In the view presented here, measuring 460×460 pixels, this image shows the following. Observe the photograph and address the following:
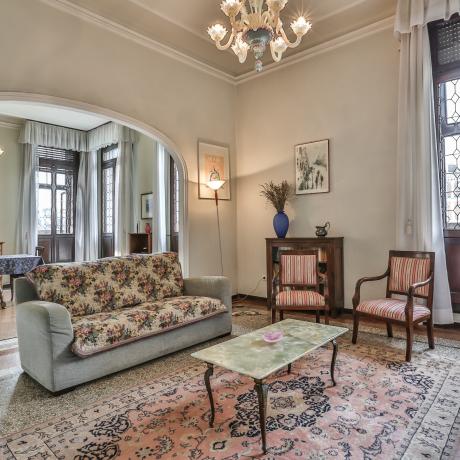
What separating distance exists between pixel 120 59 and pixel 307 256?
323 cm

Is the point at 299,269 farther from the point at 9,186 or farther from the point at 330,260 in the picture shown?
the point at 9,186

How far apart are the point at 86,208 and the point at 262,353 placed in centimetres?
726

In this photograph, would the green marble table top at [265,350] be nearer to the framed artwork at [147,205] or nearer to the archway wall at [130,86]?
the archway wall at [130,86]

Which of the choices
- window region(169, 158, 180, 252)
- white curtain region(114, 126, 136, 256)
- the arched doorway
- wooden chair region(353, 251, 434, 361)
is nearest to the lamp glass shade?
the arched doorway

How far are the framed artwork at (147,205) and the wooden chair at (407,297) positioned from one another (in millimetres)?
4600

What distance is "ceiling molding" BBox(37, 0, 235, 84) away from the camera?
3.70 m

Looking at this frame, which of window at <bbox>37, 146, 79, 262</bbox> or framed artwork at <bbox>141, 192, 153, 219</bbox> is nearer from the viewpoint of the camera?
framed artwork at <bbox>141, 192, 153, 219</bbox>

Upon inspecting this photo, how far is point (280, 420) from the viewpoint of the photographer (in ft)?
6.73

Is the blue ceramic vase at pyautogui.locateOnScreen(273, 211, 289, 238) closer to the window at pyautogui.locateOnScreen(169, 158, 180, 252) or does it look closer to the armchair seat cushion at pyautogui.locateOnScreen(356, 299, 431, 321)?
the armchair seat cushion at pyautogui.locateOnScreen(356, 299, 431, 321)

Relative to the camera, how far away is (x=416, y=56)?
3.79m

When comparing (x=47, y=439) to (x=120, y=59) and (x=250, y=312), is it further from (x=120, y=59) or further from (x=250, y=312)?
(x=120, y=59)

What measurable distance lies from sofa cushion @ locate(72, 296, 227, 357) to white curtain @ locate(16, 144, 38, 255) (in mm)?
5071

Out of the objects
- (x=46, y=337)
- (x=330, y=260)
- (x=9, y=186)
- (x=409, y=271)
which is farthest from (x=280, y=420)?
(x=9, y=186)

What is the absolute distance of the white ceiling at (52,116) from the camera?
667cm
